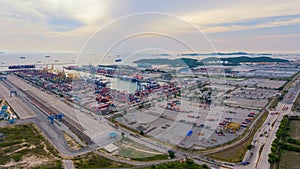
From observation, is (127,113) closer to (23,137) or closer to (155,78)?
(23,137)

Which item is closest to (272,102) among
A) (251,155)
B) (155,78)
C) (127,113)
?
(251,155)

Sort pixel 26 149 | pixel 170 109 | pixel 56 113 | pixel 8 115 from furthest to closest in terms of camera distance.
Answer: pixel 170 109
pixel 56 113
pixel 8 115
pixel 26 149

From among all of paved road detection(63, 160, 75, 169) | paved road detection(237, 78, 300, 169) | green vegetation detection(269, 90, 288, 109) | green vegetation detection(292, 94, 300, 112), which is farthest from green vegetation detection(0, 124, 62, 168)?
green vegetation detection(292, 94, 300, 112)

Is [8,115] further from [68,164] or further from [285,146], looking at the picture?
[285,146]

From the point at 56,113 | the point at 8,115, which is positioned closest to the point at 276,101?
the point at 56,113

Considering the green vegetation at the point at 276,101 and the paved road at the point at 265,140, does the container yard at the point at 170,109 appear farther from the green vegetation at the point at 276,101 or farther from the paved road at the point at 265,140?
the paved road at the point at 265,140
